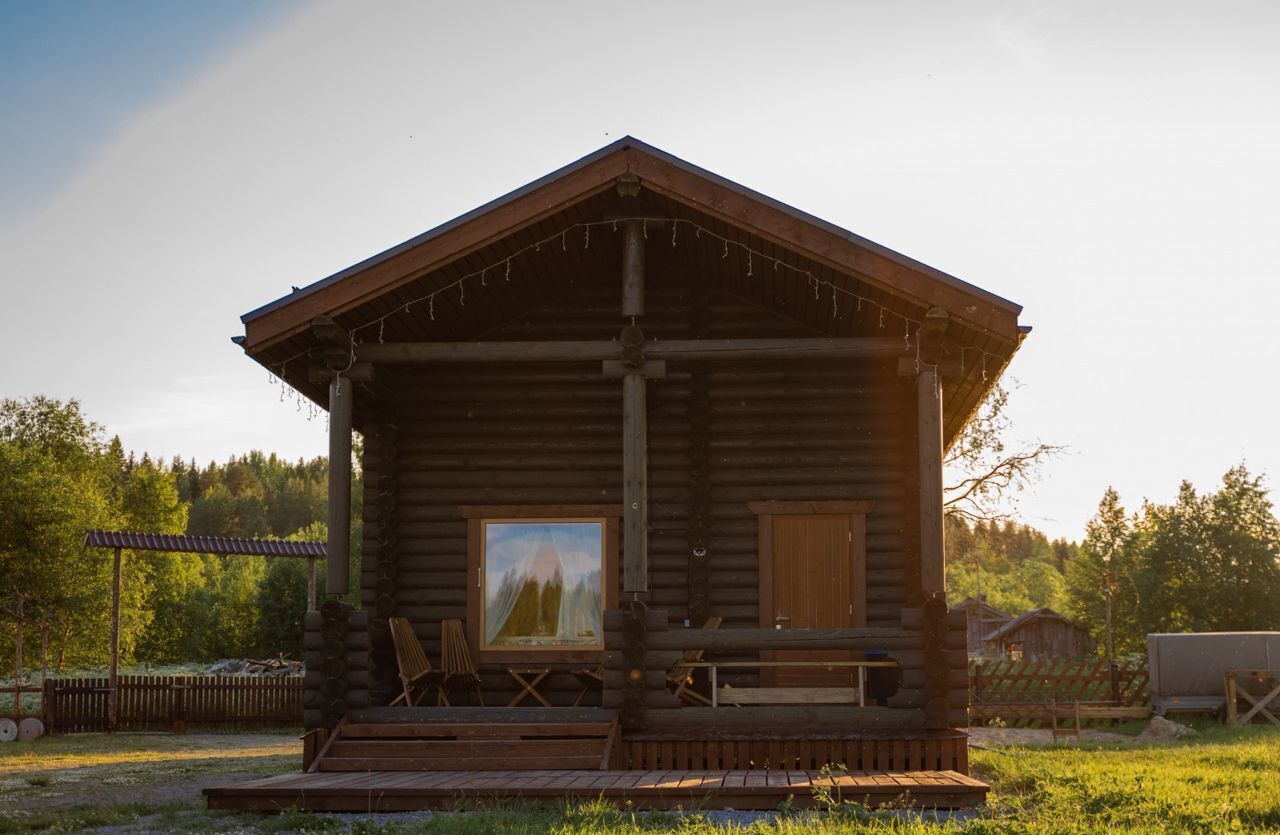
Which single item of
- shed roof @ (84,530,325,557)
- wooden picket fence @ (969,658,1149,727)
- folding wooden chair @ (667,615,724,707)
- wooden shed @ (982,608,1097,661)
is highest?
shed roof @ (84,530,325,557)

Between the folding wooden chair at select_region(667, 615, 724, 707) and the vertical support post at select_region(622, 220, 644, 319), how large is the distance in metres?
3.55

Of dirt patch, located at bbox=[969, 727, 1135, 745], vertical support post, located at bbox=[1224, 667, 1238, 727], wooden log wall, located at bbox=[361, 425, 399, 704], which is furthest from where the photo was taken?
vertical support post, located at bbox=[1224, 667, 1238, 727]

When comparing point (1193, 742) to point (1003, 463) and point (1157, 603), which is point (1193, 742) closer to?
point (1003, 463)

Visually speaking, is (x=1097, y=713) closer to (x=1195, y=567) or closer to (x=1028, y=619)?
(x=1195, y=567)

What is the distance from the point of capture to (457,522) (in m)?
14.4

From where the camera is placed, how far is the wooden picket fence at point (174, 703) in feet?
71.9

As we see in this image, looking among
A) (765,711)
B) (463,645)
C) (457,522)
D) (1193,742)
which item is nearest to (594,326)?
(457,522)

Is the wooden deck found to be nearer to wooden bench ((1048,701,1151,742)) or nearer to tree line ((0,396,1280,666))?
wooden bench ((1048,701,1151,742))

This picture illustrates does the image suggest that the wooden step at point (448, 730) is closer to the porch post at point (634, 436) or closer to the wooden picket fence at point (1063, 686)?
the porch post at point (634, 436)

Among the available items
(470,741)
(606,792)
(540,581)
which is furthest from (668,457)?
(606,792)

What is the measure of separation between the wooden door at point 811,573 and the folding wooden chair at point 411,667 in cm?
371

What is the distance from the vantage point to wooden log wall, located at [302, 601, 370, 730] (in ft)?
37.4

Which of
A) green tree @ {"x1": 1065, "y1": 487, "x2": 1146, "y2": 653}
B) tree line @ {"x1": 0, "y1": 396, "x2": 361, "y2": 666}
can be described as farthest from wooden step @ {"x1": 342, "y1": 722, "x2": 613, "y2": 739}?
green tree @ {"x1": 1065, "y1": 487, "x2": 1146, "y2": 653}

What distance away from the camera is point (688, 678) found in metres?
12.8
